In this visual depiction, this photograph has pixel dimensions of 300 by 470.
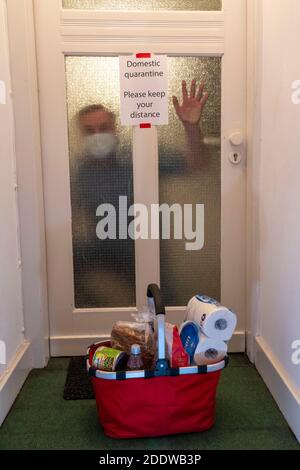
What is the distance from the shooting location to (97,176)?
2.03 m

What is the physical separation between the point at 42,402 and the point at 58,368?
0.95 feet

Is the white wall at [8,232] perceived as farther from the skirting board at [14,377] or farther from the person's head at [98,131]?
the person's head at [98,131]

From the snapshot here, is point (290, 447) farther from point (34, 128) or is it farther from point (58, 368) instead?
point (34, 128)

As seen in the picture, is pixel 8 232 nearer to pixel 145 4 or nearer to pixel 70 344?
pixel 70 344

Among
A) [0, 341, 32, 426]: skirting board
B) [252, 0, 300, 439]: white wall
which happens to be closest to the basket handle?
[252, 0, 300, 439]: white wall

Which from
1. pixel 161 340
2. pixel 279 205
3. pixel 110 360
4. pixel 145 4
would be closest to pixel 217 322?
pixel 161 340

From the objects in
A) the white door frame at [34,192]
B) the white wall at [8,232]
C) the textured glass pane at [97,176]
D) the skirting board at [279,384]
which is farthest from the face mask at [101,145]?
the skirting board at [279,384]

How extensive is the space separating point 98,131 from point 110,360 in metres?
1.03

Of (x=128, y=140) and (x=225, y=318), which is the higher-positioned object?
(x=128, y=140)

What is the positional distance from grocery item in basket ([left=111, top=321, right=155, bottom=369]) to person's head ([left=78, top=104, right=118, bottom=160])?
811 mm

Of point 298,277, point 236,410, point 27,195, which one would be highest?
point 27,195

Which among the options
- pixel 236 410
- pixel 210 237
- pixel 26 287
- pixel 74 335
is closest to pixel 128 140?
pixel 210 237

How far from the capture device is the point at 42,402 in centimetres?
171

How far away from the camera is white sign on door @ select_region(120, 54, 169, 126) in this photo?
Result: 1946 mm
